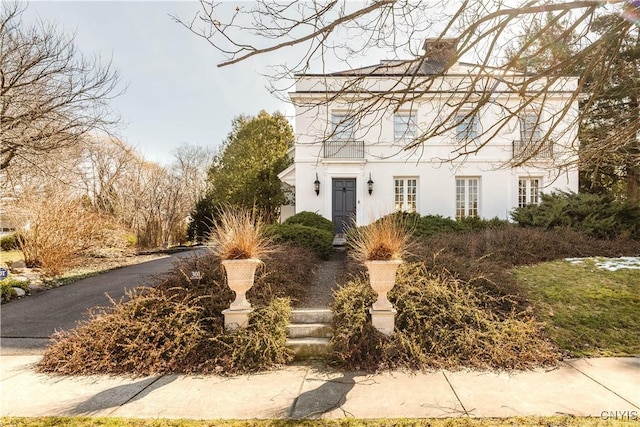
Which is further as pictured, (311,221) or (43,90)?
(311,221)

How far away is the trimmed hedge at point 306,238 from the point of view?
873 centimetres

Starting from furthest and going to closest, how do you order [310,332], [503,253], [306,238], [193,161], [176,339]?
[193,161], [306,238], [503,253], [310,332], [176,339]

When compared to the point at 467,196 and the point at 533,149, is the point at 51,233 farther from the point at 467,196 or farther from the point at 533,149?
the point at 467,196

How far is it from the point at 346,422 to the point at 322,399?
45 centimetres

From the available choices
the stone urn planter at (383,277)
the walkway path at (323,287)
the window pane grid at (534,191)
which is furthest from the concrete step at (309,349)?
the window pane grid at (534,191)

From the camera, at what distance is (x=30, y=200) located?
30.2 ft

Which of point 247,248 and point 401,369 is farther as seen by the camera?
point 247,248

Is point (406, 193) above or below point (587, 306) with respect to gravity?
above

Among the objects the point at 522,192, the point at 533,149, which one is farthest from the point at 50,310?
the point at 522,192

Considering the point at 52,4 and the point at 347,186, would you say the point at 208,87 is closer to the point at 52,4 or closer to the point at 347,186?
the point at 52,4

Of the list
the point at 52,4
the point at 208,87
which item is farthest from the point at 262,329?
the point at 52,4

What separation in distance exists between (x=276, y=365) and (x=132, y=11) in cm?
668

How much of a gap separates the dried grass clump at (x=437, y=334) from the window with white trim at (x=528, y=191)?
10.7m

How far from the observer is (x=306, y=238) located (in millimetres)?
8938
